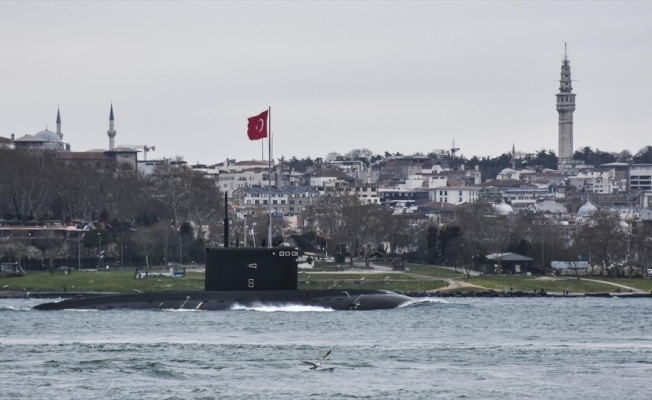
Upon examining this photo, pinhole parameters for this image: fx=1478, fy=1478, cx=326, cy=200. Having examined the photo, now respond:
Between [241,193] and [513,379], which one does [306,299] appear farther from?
[241,193]

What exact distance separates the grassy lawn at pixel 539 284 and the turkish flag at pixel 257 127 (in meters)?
29.5

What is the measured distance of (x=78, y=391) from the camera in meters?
37.0

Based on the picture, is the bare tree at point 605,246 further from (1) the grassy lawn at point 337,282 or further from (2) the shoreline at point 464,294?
(2) the shoreline at point 464,294

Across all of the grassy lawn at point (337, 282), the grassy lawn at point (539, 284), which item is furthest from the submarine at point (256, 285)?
the grassy lawn at point (539, 284)

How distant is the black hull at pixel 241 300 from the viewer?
5453 cm

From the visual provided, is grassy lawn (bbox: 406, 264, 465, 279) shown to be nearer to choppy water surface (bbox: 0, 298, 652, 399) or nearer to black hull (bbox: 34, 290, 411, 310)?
choppy water surface (bbox: 0, 298, 652, 399)

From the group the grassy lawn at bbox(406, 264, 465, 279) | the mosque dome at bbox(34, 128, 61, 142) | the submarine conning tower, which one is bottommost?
the grassy lawn at bbox(406, 264, 465, 279)

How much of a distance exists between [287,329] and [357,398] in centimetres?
1481

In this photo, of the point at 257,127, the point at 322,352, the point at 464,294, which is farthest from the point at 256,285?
the point at 464,294

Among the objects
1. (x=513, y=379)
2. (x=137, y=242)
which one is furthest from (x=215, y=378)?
(x=137, y=242)

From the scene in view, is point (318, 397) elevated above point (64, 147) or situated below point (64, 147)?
below

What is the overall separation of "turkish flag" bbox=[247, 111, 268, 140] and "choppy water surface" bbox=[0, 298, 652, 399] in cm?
714

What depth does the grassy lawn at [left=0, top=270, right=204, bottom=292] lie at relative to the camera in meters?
84.4

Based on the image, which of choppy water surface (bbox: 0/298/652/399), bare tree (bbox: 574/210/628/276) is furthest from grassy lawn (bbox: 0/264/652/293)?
choppy water surface (bbox: 0/298/652/399)
